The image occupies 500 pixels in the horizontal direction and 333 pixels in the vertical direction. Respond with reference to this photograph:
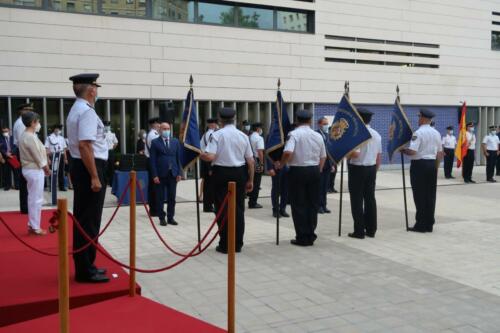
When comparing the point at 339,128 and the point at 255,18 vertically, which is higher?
the point at 255,18

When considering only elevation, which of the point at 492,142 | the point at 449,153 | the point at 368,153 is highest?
the point at 368,153

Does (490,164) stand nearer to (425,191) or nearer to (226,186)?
(425,191)

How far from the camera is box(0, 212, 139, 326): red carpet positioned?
4621 mm

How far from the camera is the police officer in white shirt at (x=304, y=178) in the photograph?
7.77 meters

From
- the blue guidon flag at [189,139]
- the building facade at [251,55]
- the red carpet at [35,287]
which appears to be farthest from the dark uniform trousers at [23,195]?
the building facade at [251,55]

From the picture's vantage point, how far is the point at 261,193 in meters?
14.5

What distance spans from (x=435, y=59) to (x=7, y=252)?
68.4ft

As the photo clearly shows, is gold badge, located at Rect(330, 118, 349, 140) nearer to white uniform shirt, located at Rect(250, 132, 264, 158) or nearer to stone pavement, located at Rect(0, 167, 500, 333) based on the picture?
stone pavement, located at Rect(0, 167, 500, 333)

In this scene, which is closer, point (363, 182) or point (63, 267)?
point (63, 267)

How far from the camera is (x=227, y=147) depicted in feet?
24.1

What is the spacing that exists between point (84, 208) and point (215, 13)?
575 inches

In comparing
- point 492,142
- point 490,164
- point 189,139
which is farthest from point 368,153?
point 492,142

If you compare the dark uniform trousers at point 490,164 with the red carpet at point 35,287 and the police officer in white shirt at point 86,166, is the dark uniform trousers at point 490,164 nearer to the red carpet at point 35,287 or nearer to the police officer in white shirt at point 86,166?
the red carpet at point 35,287

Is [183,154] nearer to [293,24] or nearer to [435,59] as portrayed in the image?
[293,24]
